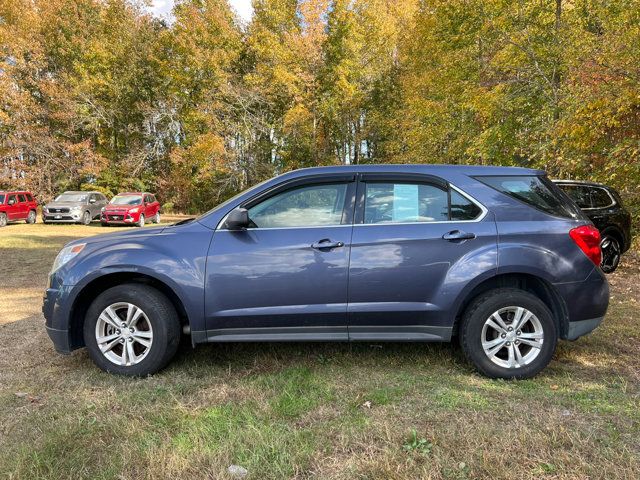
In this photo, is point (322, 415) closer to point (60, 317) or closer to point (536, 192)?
point (60, 317)

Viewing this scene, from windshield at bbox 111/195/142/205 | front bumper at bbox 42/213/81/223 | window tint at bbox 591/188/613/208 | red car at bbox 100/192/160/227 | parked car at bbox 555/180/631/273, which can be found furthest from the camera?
windshield at bbox 111/195/142/205

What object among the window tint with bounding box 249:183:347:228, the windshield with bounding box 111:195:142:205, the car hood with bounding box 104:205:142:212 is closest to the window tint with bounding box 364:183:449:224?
the window tint with bounding box 249:183:347:228

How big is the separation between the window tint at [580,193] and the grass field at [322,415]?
492 cm

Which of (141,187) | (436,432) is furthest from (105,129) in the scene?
(436,432)

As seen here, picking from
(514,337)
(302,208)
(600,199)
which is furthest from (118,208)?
(514,337)

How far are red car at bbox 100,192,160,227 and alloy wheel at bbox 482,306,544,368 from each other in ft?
63.5

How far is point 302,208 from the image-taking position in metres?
3.62

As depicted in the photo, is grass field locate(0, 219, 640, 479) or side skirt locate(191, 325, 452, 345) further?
side skirt locate(191, 325, 452, 345)

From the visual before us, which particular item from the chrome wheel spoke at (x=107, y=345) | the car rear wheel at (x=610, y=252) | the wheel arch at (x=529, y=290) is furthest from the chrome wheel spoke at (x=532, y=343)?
the car rear wheel at (x=610, y=252)

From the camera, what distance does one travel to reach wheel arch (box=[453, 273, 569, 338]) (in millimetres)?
3451

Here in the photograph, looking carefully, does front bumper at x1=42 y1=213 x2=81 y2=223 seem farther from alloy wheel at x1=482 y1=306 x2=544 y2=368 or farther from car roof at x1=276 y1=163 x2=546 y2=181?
alloy wheel at x1=482 y1=306 x2=544 y2=368

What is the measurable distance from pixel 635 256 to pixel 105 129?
3285 centimetres

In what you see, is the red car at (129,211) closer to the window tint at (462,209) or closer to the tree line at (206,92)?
the tree line at (206,92)

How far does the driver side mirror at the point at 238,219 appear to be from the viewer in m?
3.41
